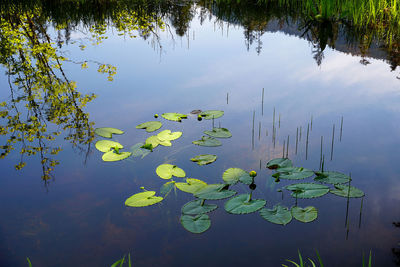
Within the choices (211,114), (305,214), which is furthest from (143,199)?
(211,114)

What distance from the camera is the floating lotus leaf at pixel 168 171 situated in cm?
231

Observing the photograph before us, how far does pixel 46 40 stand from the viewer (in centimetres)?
498

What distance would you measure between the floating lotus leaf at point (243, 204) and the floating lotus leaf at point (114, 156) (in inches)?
36.2

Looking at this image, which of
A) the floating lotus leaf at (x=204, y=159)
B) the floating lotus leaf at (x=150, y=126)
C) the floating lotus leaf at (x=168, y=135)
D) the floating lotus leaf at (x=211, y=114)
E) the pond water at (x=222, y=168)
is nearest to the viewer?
the pond water at (x=222, y=168)

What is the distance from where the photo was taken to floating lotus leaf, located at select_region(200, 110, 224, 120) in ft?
10.3

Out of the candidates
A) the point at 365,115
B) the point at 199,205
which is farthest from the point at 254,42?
the point at 199,205

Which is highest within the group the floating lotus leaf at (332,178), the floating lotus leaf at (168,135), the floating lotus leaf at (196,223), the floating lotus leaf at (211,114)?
the floating lotus leaf at (211,114)

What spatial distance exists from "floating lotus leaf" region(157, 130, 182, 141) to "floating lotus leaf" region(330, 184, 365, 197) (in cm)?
124

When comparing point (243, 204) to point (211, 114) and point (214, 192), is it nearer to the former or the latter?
point (214, 192)

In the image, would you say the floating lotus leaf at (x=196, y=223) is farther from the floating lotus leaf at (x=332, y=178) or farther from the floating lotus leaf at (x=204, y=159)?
the floating lotus leaf at (x=332, y=178)

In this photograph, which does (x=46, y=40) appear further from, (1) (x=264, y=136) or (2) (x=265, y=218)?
(2) (x=265, y=218)

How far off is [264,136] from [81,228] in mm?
1538

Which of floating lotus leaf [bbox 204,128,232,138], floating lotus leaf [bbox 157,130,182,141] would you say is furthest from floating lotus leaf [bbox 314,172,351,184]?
floating lotus leaf [bbox 157,130,182,141]

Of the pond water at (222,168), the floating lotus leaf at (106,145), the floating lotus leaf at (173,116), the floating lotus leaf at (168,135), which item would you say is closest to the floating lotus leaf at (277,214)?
the pond water at (222,168)
